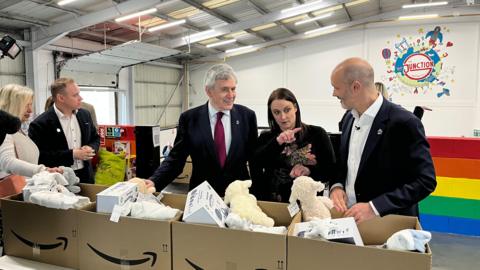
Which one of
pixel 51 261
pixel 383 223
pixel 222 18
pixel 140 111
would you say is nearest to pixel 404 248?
pixel 383 223

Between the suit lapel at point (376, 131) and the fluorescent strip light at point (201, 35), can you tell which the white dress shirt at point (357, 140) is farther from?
the fluorescent strip light at point (201, 35)

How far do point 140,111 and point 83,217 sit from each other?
31.2 ft

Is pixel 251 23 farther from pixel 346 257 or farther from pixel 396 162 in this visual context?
pixel 346 257

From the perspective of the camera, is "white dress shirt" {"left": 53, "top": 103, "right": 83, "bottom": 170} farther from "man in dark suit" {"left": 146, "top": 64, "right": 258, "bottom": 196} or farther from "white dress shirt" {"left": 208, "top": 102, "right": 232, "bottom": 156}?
"white dress shirt" {"left": 208, "top": 102, "right": 232, "bottom": 156}

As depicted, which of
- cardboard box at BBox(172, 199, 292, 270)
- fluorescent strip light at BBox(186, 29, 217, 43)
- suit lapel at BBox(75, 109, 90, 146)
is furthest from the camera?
fluorescent strip light at BBox(186, 29, 217, 43)

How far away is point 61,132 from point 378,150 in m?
2.16

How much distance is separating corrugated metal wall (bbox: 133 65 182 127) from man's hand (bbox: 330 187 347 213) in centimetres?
912

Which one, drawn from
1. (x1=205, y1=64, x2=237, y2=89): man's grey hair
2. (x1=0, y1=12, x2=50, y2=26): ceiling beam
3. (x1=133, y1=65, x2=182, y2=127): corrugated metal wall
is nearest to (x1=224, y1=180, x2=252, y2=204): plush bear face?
(x1=205, y1=64, x2=237, y2=89): man's grey hair

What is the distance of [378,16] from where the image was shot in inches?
397

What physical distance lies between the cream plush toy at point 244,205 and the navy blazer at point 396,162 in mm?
426

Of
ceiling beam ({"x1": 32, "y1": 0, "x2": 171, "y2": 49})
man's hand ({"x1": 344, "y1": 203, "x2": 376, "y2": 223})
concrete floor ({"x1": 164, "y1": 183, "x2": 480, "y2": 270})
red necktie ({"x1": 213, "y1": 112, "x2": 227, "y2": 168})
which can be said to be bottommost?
concrete floor ({"x1": 164, "y1": 183, "x2": 480, "y2": 270})

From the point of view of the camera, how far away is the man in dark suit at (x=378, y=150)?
1326 millimetres

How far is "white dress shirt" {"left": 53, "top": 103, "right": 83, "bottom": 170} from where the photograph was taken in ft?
8.61

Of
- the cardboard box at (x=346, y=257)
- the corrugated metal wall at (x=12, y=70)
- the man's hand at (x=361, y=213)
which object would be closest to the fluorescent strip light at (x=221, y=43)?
the corrugated metal wall at (x=12, y=70)
